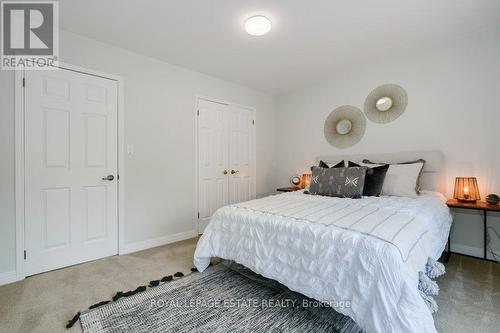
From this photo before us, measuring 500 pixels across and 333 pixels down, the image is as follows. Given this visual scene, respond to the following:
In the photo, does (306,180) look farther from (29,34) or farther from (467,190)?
(29,34)

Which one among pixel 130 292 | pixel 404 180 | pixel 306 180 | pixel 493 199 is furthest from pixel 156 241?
pixel 493 199

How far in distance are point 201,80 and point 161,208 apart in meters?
1.96

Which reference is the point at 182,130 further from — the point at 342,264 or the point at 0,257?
the point at 342,264

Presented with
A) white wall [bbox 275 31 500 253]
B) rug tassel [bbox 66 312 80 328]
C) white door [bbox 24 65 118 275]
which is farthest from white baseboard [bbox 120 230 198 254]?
white wall [bbox 275 31 500 253]

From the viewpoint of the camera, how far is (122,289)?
1.91 meters

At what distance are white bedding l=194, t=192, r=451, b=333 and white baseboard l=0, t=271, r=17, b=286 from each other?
164 centimetres

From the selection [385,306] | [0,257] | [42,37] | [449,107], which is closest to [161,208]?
[0,257]

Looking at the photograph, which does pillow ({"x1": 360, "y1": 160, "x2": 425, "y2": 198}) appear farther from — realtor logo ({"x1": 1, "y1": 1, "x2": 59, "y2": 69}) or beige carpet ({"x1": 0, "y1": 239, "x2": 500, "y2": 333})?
realtor logo ({"x1": 1, "y1": 1, "x2": 59, "y2": 69})

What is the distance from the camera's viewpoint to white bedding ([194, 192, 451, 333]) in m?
1.12

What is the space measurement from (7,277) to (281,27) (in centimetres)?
347

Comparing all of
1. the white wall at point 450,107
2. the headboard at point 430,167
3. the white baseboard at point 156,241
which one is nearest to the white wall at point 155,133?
the white baseboard at point 156,241

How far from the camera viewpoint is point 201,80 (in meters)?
3.42

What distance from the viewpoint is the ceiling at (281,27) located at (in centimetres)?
199

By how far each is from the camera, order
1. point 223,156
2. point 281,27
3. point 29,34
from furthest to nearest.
A: point 223,156
point 281,27
point 29,34
